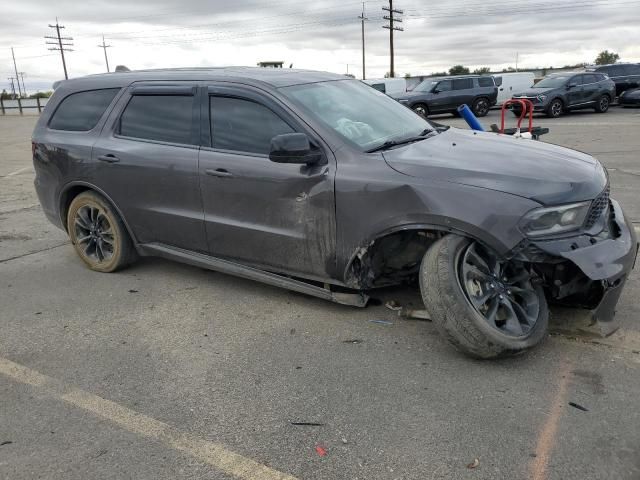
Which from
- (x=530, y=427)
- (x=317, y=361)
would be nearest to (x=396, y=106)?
(x=317, y=361)

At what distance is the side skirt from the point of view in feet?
12.7

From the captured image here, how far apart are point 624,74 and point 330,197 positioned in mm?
25608

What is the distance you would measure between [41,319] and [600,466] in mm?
3744

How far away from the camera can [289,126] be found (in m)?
3.79

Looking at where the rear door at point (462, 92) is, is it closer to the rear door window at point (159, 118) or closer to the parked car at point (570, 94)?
the parked car at point (570, 94)

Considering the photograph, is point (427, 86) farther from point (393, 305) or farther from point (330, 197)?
point (330, 197)

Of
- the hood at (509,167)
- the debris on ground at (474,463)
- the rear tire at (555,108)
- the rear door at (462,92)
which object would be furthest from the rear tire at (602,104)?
the debris on ground at (474,463)

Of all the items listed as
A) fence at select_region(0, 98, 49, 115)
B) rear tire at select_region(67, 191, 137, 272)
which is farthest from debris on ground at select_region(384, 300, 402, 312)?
fence at select_region(0, 98, 49, 115)

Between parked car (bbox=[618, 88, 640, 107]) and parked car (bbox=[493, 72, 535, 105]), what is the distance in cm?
471

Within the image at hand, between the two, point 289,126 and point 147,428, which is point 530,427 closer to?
point 147,428

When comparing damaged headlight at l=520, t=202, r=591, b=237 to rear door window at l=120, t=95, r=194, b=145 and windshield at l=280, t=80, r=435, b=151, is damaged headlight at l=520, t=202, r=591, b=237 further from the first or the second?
rear door window at l=120, t=95, r=194, b=145

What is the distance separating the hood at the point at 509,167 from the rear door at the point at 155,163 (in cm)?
160

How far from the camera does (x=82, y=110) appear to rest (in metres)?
4.98

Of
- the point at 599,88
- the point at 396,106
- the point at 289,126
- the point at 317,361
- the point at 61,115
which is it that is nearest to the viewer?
the point at 317,361
